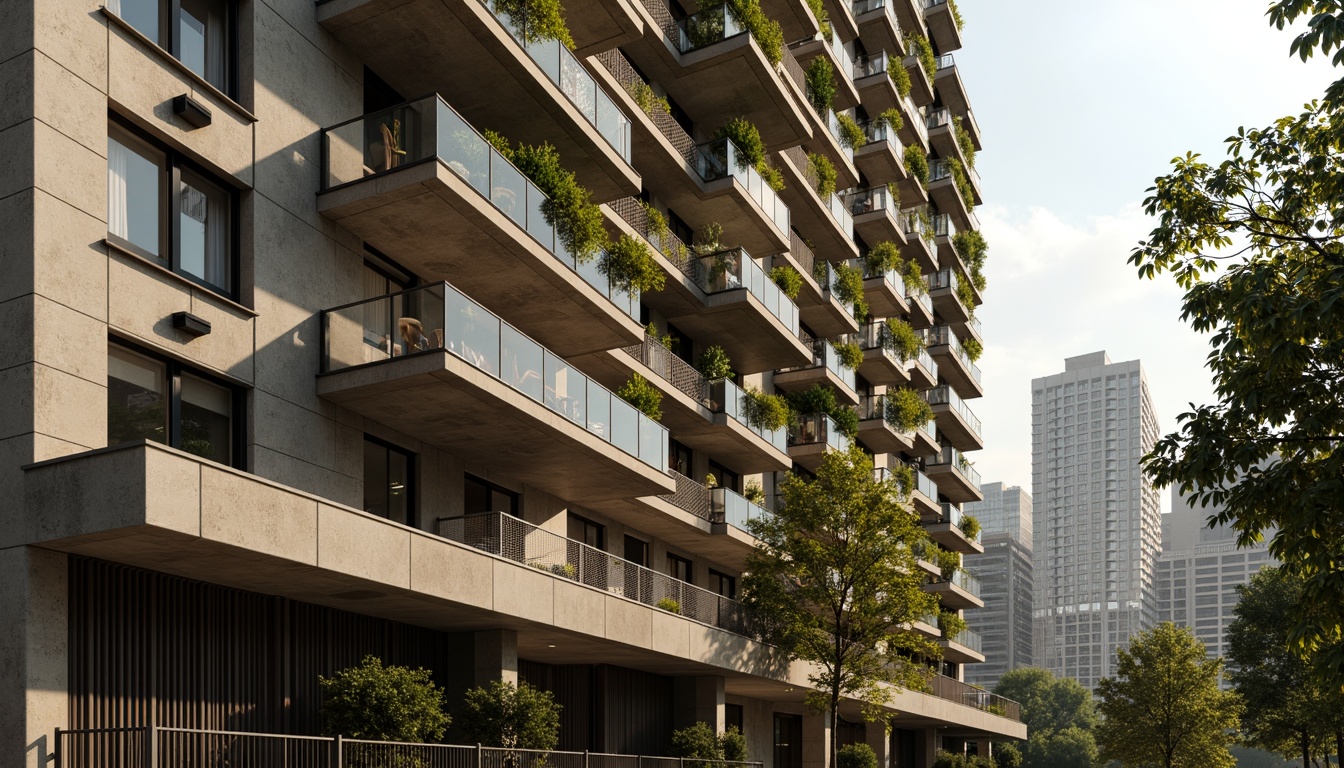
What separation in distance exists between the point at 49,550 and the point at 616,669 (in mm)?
17258

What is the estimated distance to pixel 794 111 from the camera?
3759 centimetres

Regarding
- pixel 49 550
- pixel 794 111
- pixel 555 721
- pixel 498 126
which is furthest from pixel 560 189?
pixel 794 111

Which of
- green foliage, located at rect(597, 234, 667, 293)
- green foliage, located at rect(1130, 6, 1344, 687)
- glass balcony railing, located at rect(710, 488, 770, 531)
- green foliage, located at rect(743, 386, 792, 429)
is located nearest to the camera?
green foliage, located at rect(1130, 6, 1344, 687)

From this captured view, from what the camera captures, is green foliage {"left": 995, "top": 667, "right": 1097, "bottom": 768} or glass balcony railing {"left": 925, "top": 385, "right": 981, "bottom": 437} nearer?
glass balcony railing {"left": 925, "top": 385, "right": 981, "bottom": 437}

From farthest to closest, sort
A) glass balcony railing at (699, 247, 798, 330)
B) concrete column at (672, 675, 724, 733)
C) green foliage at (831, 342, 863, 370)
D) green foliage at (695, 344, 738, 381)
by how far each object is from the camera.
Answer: green foliage at (831, 342, 863, 370), green foliage at (695, 344, 738, 381), glass balcony railing at (699, 247, 798, 330), concrete column at (672, 675, 724, 733)

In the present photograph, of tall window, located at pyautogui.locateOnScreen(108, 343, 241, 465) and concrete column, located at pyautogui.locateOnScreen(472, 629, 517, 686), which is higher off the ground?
tall window, located at pyautogui.locateOnScreen(108, 343, 241, 465)

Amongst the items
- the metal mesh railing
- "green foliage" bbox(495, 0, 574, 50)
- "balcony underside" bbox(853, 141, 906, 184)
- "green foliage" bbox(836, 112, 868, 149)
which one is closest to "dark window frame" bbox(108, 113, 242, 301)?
"green foliage" bbox(495, 0, 574, 50)

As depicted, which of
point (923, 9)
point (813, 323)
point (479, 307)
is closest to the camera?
point (479, 307)

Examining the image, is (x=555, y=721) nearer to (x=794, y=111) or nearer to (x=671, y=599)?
(x=671, y=599)

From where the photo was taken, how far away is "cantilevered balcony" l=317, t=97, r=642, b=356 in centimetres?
2075

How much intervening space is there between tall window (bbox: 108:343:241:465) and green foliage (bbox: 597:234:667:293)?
972 centimetres

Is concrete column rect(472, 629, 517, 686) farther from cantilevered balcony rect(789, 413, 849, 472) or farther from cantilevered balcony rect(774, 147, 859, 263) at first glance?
cantilevered balcony rect(774, 147, 859, 263)

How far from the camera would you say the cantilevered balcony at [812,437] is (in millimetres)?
42094

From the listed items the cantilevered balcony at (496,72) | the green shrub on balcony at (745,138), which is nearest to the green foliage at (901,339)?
the green shrub on balcony at (745,138)
